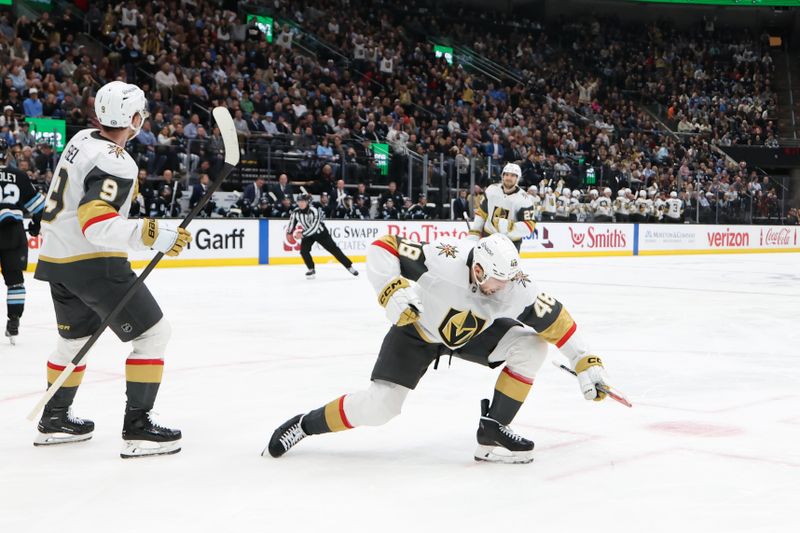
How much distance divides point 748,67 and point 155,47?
77.8ft

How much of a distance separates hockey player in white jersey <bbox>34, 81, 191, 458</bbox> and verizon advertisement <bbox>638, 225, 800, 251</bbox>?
20.3m

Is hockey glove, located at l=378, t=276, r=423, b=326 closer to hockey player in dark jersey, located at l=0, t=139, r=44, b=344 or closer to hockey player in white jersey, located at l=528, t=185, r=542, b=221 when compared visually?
hockey player in dark jersey, located at l=0, t=139, r=44, b=344

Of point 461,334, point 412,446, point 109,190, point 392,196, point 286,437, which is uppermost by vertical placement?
point 392,196

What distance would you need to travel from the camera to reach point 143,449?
4086 millimetres

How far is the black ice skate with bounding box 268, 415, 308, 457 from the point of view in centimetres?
402

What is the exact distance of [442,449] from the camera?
4.28m

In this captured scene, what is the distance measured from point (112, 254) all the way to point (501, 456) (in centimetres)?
184

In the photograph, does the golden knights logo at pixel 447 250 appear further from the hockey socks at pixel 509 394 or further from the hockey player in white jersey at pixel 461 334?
the hockey socks at pixel 509 394

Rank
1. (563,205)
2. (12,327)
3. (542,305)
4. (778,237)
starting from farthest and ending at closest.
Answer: (778,237) → (563,205) → (12,327) → (542,305)

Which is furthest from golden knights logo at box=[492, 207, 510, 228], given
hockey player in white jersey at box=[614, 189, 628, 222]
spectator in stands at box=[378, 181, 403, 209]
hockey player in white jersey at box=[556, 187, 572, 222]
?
hockey player in white jersey at box=[614, 189, 628, 222]

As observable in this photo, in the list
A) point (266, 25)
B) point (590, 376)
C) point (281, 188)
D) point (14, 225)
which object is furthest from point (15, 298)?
point (266, 25)

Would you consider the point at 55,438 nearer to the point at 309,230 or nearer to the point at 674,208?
the point at 309,230

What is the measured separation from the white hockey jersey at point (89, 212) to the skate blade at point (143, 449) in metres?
0.73

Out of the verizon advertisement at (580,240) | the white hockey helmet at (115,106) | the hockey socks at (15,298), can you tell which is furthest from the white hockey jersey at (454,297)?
the verizon advertisement at (580,240)
